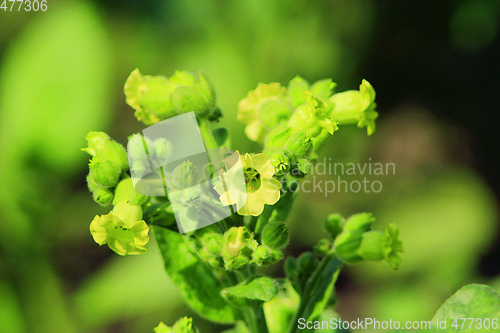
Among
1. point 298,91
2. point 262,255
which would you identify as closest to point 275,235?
point 262,255

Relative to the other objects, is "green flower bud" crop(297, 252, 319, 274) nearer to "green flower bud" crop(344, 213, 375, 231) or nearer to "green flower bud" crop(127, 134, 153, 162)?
"green flower bud" crop(344, 213, 375, 231)

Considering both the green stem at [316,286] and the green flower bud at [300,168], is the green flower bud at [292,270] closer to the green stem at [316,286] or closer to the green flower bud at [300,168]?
the green stem at [316,286]

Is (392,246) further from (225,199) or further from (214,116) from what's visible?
(214,116)

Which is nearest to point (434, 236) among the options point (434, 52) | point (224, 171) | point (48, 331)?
point (434, 52)

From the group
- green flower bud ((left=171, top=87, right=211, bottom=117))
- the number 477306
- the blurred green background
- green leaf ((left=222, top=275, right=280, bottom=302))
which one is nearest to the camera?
green leaf ((left=222, top=275, right=280, bottom=302))

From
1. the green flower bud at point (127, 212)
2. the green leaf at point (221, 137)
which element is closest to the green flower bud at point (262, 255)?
the green flower bud at point (127, 212)

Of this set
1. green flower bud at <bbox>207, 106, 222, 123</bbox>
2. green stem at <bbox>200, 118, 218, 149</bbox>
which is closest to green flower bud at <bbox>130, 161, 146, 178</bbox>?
green stem at <bbox>200, 118, 218, 149</bbox>
